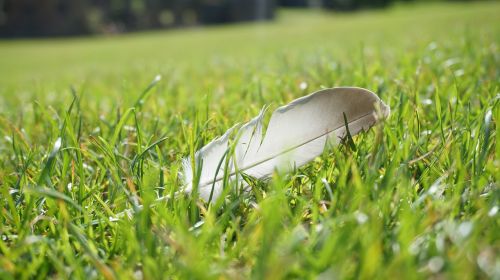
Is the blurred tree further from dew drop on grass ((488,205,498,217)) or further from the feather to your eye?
dew drop on grass ((488,205,498,217))

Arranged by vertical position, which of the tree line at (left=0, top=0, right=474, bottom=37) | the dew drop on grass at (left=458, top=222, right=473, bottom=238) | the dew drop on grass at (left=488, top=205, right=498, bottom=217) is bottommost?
the tree line at (left=0, top=0, right=474, bottom=37)

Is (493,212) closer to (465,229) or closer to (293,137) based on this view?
(465,229)

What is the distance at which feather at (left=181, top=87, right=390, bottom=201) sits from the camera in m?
0.93

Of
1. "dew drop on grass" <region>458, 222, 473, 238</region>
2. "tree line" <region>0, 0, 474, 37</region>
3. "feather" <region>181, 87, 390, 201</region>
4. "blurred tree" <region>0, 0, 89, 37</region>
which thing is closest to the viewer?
"dew drop on grass" <region>458, 222, 473, 238</region>

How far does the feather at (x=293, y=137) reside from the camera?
3.05ft

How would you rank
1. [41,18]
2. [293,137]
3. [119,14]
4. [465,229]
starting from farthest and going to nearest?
1. [119,14]
2. [41,18]
3. [293,137]
4. [465,229]

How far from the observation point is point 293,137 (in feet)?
3.16

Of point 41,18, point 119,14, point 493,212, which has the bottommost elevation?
point 119,14

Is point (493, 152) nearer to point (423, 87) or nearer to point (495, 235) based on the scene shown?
point (495, 235)

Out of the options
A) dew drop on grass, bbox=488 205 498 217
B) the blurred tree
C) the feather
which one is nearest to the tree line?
the blurred tree

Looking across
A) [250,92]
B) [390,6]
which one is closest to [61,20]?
[390,6]

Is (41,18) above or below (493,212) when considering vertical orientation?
below

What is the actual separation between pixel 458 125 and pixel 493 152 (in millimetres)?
204

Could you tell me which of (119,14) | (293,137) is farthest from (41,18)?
(293,137)
